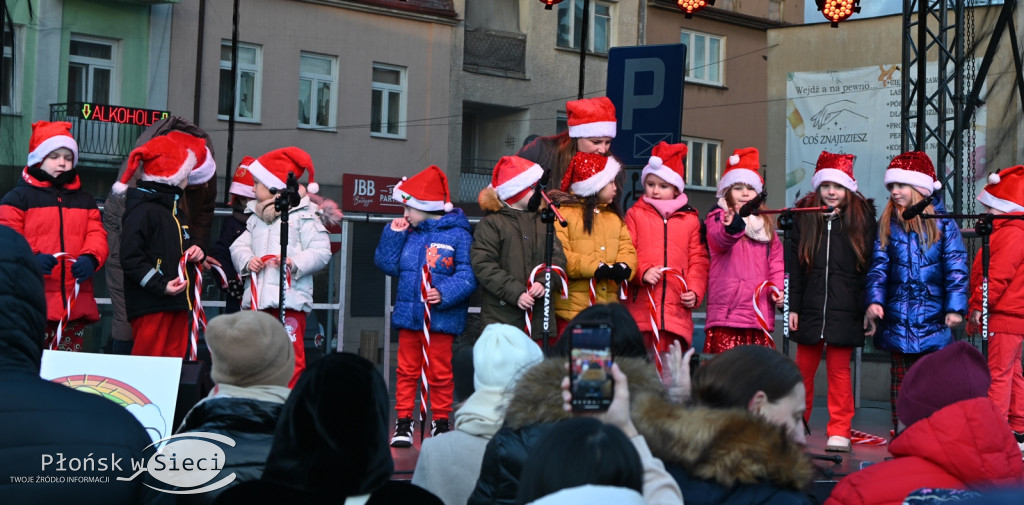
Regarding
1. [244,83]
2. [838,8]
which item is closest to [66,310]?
[838,8]

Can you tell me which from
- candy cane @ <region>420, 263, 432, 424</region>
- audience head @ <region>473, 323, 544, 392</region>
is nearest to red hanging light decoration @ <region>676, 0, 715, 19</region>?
candy cane @ <region>420, 263, 432, 424</region>

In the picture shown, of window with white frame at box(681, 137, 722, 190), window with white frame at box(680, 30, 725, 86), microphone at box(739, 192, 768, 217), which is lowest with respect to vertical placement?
microphone at box(739, 192, 768, 217)

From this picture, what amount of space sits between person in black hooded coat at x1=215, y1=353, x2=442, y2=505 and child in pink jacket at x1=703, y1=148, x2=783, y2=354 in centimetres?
447

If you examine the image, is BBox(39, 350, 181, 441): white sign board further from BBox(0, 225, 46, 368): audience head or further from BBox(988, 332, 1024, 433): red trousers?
BBox(988, 332, 1024, 433): red trousers

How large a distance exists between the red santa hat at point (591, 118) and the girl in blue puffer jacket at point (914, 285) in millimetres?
1746

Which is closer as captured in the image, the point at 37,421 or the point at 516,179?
the point at 37,421

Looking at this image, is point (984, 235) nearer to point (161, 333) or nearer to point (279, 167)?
point (279, 167)

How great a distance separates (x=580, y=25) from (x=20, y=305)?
27.2 meters

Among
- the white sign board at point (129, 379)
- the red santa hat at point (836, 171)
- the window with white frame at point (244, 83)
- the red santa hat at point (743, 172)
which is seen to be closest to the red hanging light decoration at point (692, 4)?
the red santa hat at point (743, 172)

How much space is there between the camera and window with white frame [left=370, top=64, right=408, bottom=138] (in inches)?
1009

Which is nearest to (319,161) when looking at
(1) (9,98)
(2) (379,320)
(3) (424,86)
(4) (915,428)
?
(3) (424,86)

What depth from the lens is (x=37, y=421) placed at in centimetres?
235

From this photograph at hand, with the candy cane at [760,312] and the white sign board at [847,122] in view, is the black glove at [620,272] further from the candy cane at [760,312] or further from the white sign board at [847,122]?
the white sign board at [847,122]

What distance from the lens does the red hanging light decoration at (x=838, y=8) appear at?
10.6 metres
